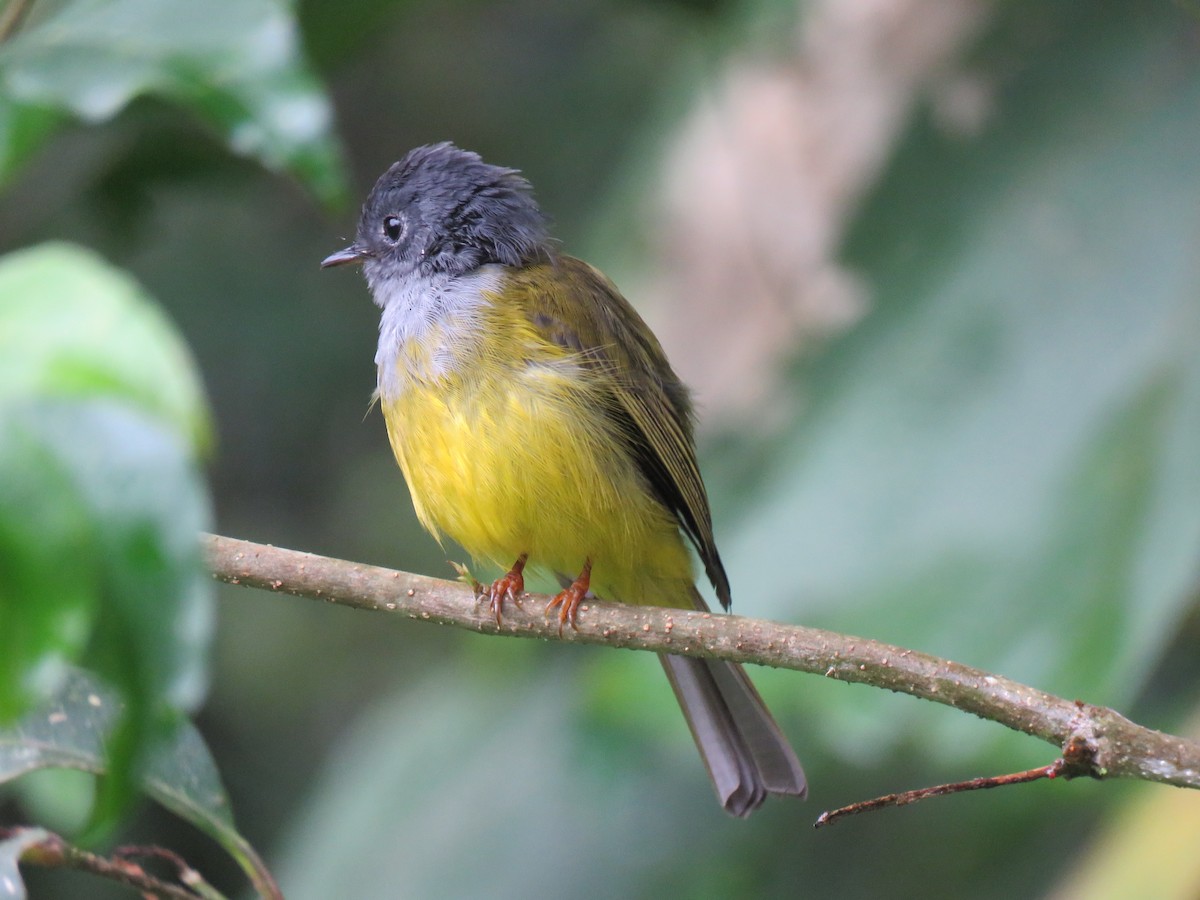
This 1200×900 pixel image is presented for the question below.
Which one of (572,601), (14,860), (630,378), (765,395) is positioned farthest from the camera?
(765,395)

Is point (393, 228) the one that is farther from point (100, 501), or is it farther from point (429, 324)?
point (100, 501)

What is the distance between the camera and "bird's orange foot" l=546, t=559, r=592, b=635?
2.82m

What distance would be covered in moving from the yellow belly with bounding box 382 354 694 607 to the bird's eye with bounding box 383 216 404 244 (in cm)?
60

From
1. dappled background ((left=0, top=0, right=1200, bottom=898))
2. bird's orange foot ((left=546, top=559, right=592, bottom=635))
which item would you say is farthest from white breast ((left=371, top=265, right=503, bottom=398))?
bird's orange foot ((left=546, top=559, right=592, bottom=635))

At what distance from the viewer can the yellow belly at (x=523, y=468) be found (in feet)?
10.3

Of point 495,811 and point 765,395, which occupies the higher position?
point 765,395

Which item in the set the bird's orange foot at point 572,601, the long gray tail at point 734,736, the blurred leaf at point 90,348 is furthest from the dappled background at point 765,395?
the blurred leaf at point 90,348

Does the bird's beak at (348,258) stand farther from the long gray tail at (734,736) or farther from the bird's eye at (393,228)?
the long gray tail at (734,736)

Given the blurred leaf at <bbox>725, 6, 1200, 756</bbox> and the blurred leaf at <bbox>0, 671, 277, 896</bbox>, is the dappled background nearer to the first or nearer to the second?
the blurred leaf at <bbox>725, 6, 1200, 756</bbox>

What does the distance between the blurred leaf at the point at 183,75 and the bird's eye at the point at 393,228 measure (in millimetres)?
1471

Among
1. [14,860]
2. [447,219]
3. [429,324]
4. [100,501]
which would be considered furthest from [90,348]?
[447,219]

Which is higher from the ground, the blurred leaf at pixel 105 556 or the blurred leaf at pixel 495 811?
the blurred leaf at pixel 495 811

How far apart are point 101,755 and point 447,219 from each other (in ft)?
6.13

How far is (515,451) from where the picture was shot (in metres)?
3.12
